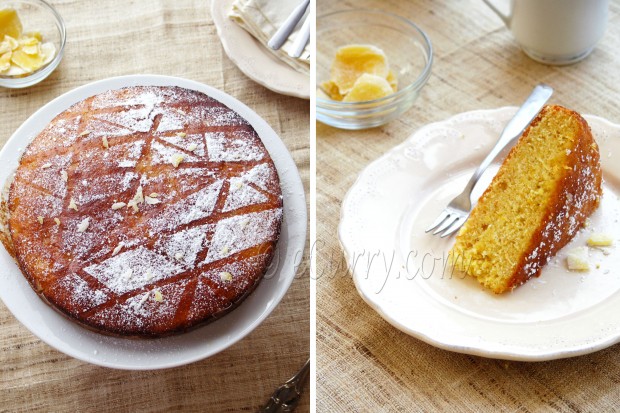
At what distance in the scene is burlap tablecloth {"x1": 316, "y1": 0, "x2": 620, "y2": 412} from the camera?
905mm

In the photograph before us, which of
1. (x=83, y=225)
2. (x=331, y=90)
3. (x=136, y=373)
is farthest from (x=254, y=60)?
(x=136, y=373)

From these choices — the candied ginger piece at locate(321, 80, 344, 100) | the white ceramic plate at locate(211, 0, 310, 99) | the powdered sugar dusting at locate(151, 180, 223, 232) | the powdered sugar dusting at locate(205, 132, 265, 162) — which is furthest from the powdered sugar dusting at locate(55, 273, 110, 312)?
the candied ginger piece at locate(321, 80, 344, 100)

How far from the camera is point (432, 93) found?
4.48 feet

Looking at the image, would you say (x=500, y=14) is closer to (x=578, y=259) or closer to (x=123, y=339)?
(x=578, y=259)

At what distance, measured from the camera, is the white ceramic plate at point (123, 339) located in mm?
890

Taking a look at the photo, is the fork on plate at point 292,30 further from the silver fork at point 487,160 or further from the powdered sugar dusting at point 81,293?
the powdered sugar dusting at point 81,293

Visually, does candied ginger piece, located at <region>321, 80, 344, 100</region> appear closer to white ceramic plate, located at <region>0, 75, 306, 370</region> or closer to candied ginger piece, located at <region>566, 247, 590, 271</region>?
white ceramic plate, located at <region>0, 75, 306, 370</region>

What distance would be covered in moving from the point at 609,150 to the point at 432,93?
355mm

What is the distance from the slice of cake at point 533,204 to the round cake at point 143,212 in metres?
0.29

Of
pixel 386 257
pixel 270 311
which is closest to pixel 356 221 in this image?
pixel 386 257

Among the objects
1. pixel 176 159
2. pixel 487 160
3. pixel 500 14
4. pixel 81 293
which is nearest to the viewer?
pixel 81 293

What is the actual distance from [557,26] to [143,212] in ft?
2.75

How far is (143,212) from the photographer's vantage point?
37.3 inches

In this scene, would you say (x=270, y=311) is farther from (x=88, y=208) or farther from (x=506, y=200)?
(x=506, y=200)
